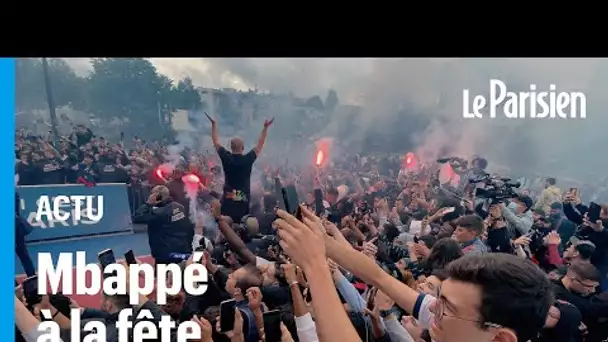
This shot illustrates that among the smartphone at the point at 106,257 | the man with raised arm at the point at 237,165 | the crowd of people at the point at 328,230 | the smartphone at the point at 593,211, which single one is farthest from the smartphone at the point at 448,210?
the smartphone at the point at 106,257

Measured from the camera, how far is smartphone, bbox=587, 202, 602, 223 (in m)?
2.40

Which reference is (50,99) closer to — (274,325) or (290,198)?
(290,198)

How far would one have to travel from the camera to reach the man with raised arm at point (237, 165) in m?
2.38

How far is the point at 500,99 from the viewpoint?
238 centimetres

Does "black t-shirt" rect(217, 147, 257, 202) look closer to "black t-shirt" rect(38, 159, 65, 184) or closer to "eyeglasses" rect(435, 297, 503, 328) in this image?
"black t-shirt" rect(38, 159, 65, 184)

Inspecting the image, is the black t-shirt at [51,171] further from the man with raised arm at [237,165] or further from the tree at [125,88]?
the man with raised arm at [237,165]

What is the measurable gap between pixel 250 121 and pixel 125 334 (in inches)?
34.4

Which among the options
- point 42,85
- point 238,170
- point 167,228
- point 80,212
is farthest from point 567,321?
point 42,85

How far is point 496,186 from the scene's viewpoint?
7.93ft

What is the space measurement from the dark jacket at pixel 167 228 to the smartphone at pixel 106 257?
14cm

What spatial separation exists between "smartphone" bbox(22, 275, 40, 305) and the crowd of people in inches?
0.6

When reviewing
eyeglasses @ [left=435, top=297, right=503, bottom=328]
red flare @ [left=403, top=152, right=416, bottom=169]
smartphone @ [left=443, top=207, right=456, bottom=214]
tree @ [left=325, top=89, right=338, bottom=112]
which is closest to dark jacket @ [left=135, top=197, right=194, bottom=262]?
tree @ [left=325, top=89, right=338, bottom=112]

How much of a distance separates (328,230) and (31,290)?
1.06 meters
